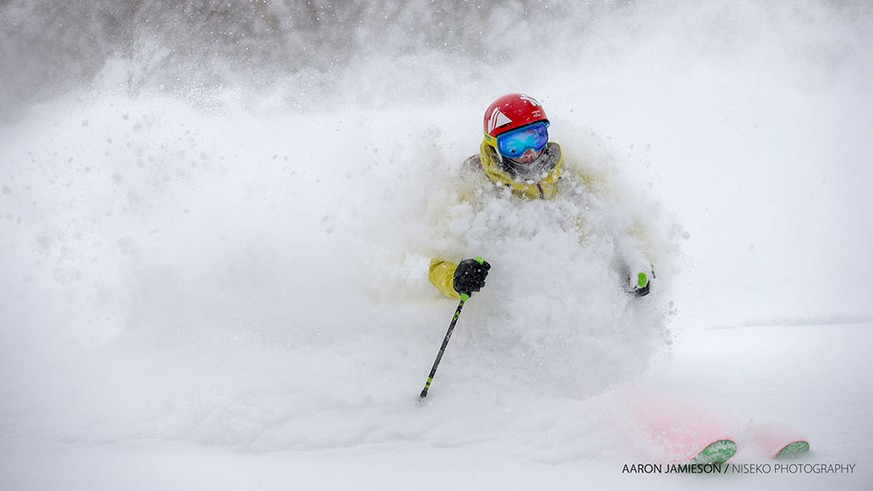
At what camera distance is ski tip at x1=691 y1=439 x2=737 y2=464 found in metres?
1.99

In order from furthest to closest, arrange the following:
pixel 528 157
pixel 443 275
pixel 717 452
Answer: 1. pixel 528 157
2. pixel 443 275
3. pixel 717 452

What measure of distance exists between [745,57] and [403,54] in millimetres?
5417

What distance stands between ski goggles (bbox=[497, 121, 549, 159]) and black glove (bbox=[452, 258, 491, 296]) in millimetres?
719

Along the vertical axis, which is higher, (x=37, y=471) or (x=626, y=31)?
(x=626, y=31)

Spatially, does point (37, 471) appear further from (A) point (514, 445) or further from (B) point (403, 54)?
(B) point (403, 54)

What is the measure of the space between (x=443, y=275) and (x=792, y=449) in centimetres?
173

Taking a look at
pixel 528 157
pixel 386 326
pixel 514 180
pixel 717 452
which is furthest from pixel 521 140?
pixel 717 452

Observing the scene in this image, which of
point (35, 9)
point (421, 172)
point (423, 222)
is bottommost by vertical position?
point (423, 222)

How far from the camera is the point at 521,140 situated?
2.93 m

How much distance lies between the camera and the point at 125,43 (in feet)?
31.2

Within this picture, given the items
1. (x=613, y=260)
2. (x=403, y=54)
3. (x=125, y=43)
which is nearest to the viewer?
(x=613, y=260)

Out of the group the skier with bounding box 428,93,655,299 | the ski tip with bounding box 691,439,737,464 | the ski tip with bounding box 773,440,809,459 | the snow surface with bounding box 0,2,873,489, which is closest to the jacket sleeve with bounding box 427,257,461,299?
the skier with bounding box 428,93,655,299

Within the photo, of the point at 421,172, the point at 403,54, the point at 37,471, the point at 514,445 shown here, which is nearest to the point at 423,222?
the point at 421,172

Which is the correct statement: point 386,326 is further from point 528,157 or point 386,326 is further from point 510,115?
point 510,115
